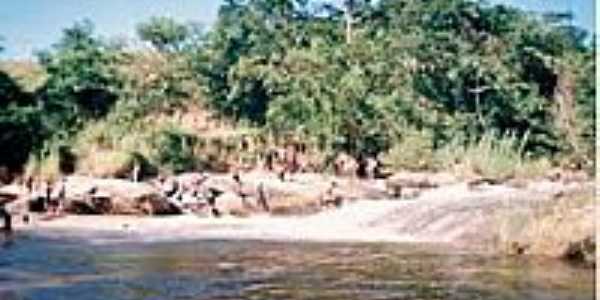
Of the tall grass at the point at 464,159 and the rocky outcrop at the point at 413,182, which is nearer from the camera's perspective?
the rocky outcrop at the point at 413,182

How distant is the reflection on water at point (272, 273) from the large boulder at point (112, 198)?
13.2 feet

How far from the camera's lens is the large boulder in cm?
1388

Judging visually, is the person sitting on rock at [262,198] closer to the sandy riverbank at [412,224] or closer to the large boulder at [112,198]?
the sandy riverbank at [412,224]

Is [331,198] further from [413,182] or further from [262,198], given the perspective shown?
[413,182]

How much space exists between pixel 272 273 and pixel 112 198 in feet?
22.8

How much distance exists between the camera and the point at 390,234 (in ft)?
37.7

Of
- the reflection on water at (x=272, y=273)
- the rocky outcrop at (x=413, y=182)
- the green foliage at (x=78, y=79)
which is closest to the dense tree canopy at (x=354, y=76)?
the green foliage at (x=78, y=79)

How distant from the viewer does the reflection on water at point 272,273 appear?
6398 mm

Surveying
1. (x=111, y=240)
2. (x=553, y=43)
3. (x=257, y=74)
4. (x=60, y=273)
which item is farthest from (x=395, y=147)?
(x=60, y=273)

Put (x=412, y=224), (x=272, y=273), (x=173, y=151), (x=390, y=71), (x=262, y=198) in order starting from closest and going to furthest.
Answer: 1. (x=272, y=273)
2. (x=412, y=224)
3. (x=262, y=198)
4. (x=173, y=151)
5. (x=390, y=71)

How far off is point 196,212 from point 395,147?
8131 millimetres

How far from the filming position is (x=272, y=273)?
7.54 meters

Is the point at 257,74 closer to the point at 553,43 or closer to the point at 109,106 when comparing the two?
the point at 109,106

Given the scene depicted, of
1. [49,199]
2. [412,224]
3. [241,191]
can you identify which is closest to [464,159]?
[241,191]
